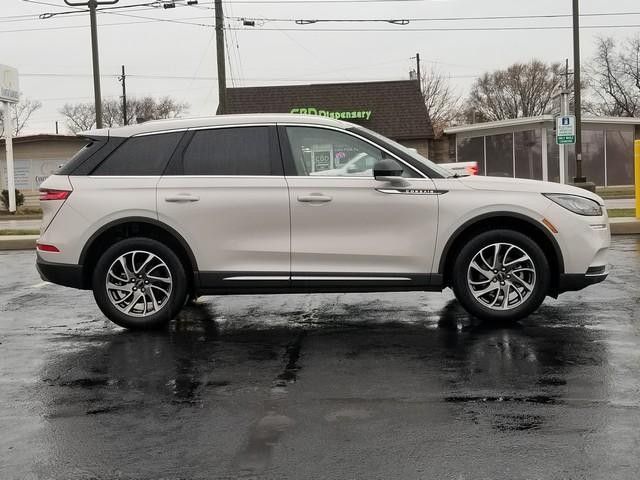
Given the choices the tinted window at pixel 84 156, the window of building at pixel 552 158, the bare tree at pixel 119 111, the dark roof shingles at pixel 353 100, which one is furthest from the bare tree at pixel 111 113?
the tinted window at pixel 84 156

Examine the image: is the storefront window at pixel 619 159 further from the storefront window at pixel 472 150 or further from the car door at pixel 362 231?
the car door at pixel 362 231

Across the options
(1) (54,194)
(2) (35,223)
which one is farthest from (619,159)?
(1) (54,194)

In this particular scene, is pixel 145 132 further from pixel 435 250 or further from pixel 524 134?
pixel 524 134

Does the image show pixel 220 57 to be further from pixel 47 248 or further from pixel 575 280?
pixel 575 280

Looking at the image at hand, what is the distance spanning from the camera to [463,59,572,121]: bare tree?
71.1 metres

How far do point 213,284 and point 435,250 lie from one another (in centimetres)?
193

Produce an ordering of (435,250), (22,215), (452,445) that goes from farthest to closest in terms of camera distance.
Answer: (22,215)
(435,250)
(452,445)

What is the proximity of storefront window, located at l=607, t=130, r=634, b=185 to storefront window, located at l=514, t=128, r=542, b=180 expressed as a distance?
3.41m

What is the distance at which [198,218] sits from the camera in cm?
639

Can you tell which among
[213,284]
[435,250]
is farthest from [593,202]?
[213,284]

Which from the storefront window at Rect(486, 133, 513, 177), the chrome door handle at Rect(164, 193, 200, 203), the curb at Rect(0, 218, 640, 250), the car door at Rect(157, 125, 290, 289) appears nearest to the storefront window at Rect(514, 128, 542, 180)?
the storefront window at Rect(486, 133, 513, 177)

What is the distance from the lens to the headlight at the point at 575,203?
20.9ft

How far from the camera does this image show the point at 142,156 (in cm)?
663

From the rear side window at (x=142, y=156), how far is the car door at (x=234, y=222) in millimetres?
232
